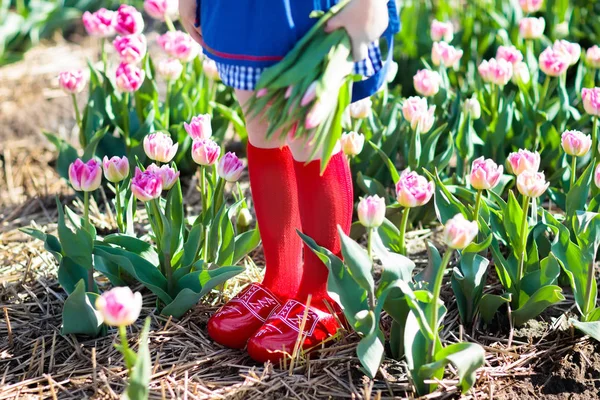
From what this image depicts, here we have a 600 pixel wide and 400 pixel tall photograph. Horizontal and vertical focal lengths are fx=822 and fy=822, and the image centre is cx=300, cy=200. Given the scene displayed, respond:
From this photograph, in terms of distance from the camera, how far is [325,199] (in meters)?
1.71

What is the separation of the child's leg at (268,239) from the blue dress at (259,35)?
120 mm

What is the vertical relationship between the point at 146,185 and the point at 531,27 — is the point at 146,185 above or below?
below

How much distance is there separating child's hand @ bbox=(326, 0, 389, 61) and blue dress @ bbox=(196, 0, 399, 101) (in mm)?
75

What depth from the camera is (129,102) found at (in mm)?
2623

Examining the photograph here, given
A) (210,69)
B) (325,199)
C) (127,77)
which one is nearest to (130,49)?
(127,77)

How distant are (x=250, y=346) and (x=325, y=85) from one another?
631mm

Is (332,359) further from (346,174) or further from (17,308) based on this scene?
(17,308)

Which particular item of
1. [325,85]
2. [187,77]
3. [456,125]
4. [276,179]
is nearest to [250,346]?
[276,179]

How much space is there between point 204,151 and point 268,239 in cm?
24

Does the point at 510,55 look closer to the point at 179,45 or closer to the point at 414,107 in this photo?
the point at 414,107

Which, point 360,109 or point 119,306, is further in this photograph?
point 360,109

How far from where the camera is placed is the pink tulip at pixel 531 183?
164cm

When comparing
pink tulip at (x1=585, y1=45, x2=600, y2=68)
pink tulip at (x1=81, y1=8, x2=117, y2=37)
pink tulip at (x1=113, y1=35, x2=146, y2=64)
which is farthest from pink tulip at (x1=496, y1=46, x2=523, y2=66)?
pink tulip at (x1=81, y1=8, x2=117, y2=37)

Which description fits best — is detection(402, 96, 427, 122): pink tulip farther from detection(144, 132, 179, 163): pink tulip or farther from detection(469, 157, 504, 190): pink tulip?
detection(144, 132, 179, 163): pink tulip
